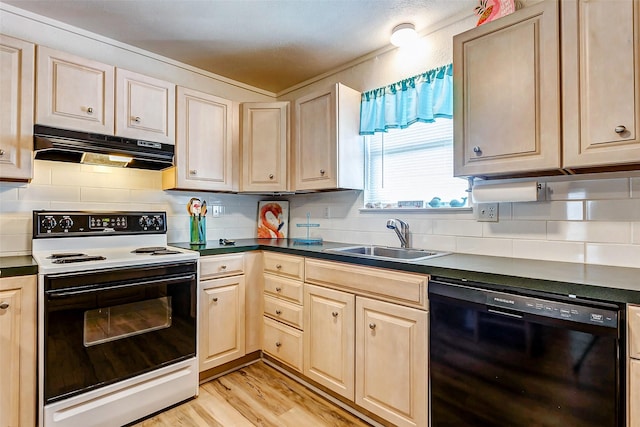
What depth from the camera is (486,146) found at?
5.32 ft

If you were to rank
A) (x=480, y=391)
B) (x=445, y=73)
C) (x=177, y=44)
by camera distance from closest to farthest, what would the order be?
(x=480, y=391)
(x=445, y=73)
(x=177, y=44)

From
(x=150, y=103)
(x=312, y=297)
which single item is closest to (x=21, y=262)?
(x=150, y=103)

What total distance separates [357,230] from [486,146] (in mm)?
1214

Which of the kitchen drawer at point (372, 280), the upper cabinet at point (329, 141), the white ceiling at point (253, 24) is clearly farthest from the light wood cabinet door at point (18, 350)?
the upper cabinet at point (329, 141)

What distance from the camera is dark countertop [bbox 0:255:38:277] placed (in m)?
1.51

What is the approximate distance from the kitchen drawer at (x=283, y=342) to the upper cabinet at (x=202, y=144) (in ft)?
3.77

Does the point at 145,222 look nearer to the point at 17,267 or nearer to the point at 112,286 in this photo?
the point at 112,286

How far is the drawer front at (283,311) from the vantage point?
2205mm

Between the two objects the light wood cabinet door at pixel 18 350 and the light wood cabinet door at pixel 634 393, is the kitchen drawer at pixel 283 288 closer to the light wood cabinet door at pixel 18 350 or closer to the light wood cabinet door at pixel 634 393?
the light wood cabinet door at pixel 18 350

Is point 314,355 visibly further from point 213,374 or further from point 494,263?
point 494,263

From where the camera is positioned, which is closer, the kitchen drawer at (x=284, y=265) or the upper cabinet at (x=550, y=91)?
the upper cabinet at (x=550, y=91)

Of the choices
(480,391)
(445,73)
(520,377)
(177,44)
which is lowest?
(480,391)

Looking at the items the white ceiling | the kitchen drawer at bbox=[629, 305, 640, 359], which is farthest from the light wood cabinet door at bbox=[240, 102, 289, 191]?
the kitchen drawer at bbox=[629, 305, 640, 359]

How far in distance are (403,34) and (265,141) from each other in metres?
1.29
